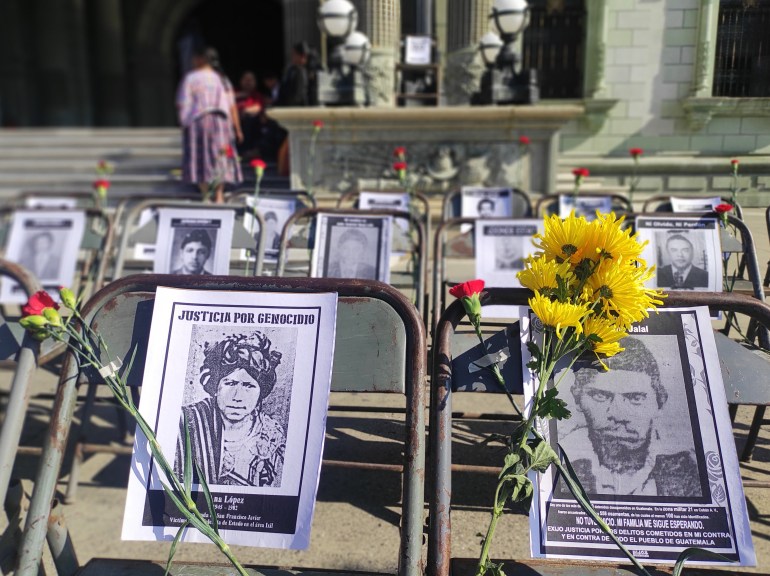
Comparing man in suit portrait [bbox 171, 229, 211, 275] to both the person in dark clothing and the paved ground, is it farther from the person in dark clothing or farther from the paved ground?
the person in dark clothing

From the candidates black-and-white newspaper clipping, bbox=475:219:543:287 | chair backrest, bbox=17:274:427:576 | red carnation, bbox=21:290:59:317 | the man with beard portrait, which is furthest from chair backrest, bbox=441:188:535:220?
red carnation, bbox=21:290:59:317

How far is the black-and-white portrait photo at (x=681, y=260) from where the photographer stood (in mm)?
3074

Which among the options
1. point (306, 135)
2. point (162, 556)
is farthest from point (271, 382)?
point (306, 135)

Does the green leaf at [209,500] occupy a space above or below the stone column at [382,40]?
below

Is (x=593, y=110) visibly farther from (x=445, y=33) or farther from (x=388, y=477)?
(x=445, y=33)

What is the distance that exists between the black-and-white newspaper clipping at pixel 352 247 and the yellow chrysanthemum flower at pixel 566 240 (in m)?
2.05

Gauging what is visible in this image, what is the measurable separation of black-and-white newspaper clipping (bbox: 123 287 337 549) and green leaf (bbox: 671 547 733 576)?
2.62ft

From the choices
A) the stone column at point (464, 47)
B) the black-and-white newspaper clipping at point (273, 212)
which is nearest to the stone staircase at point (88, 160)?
the stone column at point (464, 47)

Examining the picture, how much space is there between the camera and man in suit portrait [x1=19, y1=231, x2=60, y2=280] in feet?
14.7

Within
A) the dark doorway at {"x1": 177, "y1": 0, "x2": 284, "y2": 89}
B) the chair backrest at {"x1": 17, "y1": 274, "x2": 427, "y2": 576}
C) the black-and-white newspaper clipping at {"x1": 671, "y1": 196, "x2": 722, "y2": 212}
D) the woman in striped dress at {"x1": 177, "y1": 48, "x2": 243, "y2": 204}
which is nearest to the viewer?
the chair backrest at {"x1": 17, "y1": 274, "x2": 427, "y2": 576}

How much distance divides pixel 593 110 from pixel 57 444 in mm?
2818

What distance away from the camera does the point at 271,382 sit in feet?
5.53

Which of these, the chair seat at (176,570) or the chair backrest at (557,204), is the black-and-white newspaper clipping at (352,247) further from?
the chair seat at (176,570)

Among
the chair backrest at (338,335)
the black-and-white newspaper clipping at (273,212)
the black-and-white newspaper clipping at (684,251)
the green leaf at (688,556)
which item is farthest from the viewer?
the black-and-white newspaper clipping at (273,212)
